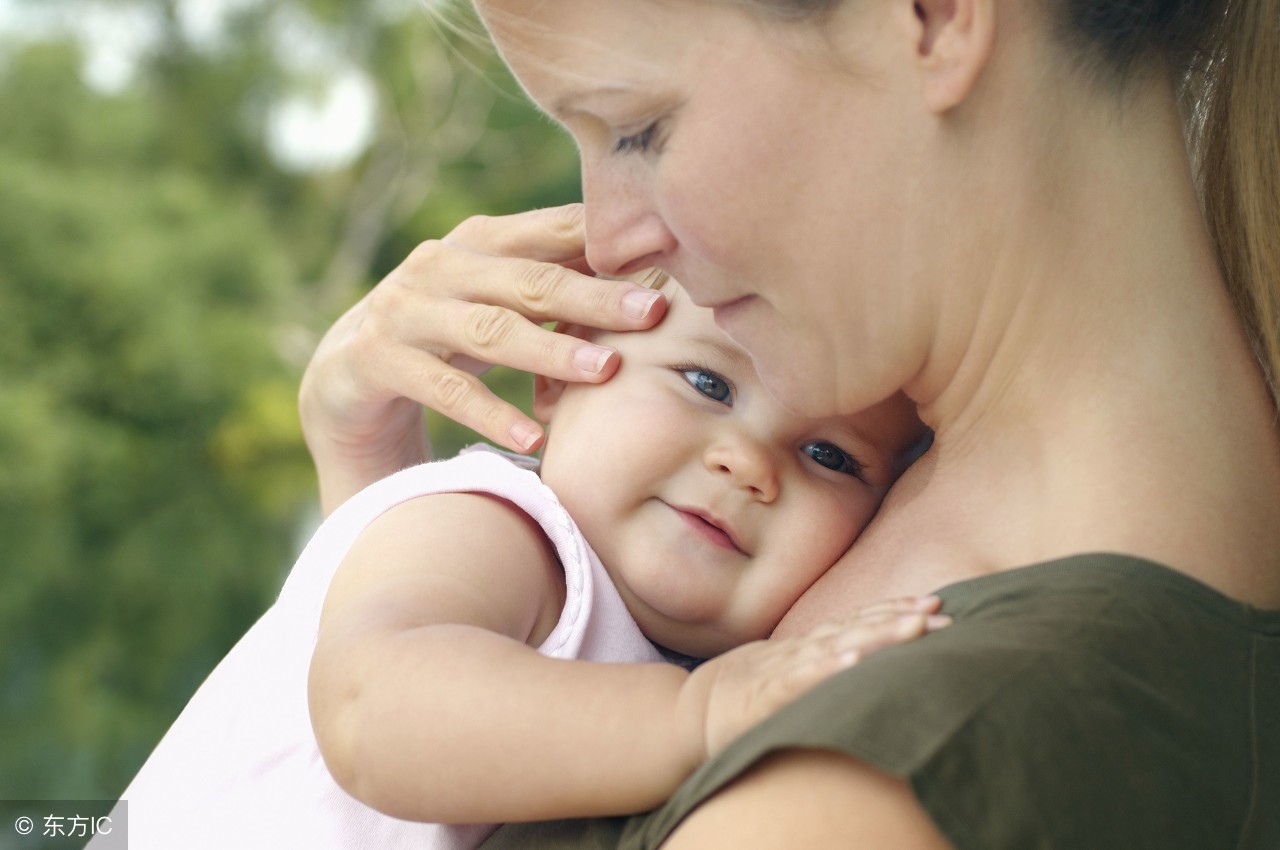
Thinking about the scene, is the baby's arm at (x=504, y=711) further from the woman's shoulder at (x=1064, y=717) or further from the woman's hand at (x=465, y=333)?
the woman's hand at (x=465, y=333)

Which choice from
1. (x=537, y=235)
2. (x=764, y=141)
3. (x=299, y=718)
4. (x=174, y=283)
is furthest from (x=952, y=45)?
(x=174, y=283)

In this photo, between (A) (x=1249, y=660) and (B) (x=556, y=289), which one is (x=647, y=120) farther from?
(A) (x=1249, y=660)

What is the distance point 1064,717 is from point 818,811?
0.14 m

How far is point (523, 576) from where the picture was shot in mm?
996

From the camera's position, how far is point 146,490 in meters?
5.20

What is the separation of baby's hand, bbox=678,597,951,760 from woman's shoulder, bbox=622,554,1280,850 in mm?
27

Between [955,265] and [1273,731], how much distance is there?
0.34 meters

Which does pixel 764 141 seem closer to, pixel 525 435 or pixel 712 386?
pixel 712 386

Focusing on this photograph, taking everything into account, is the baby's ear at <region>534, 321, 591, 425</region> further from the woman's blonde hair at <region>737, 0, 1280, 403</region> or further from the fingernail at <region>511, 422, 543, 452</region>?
the woman's blonde hair at <region>737, 0, 1280, 403</region>

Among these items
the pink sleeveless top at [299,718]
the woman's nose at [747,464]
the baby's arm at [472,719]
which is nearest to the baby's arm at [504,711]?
the baby's arm at [472,719]

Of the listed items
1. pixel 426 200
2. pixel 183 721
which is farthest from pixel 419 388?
pixel 426 200

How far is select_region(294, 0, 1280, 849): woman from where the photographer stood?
677 millimetres

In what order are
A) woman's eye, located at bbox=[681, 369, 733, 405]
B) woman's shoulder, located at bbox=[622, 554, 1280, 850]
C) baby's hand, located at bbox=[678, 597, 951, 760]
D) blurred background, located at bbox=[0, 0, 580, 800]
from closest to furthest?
1. woman's shoulder, located at bbox=[622, 554, 1280, 850]
2. baby's hand, located at bbox=[678, 597, 951, 760]
3. woman's eye, located at bbox=[681, 369, 733, 405]
4. blurred background, located at bbox=[0, 0, 580, 800]

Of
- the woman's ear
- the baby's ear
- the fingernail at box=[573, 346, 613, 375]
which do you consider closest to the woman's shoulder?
the woman's ear
